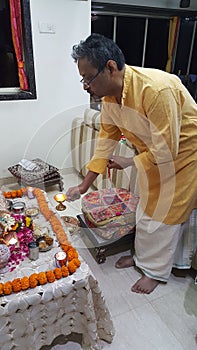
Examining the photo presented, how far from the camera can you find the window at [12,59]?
229cm

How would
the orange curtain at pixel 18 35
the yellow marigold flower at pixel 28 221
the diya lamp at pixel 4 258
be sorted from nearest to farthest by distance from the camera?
the diya lamp at pixel 4 258 < the yellow marigold flower at pixel 28 221 < the orange curtain at pixel 18 35

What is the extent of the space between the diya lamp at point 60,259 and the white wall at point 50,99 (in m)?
1.87

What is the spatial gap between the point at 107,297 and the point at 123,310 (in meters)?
0.12

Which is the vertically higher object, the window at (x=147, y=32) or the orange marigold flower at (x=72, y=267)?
the window at (x=147, y=32)

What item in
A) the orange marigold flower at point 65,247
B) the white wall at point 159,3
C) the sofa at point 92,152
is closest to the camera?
the orange marigold flower at point 65,247

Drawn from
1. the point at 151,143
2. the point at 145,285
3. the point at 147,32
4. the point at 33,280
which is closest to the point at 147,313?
the point at 145,285

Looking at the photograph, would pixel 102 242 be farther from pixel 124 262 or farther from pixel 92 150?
pixel 92 150

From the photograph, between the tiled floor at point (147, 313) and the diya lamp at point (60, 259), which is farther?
the tiled floor at point (147, 313)

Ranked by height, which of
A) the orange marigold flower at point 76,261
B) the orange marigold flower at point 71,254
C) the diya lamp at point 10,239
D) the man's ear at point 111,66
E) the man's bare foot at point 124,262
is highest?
the man's ear at point 111,66

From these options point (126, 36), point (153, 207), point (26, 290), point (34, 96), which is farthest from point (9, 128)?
point (126, 36)

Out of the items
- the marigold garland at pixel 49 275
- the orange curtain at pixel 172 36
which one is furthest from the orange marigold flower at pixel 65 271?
the orange curtain at pixel 172 36

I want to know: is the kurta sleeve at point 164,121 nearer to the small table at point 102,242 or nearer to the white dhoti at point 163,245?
the white dhoti at point 163,245

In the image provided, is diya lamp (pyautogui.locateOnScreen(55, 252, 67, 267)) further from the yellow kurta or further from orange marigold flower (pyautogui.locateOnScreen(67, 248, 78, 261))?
the yellow kurta

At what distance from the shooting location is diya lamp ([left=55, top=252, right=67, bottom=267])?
3.45 ft
